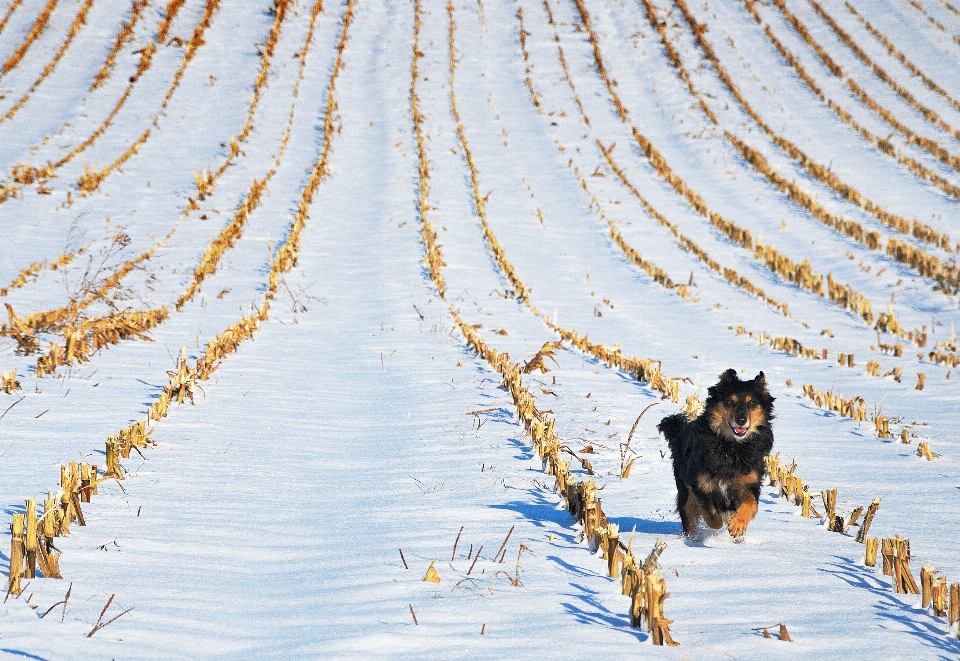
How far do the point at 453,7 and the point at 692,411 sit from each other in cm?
3703

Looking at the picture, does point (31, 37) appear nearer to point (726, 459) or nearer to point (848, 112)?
point (848, 112)

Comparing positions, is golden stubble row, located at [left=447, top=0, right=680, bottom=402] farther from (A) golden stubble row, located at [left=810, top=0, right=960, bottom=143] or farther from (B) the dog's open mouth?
(A) golden stubble row, located at [left=810, top=0, right=960, bottom=143]

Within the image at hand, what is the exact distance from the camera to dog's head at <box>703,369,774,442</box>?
4.72 m

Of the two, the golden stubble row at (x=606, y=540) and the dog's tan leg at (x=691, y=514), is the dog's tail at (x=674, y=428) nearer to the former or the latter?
the dog's tan leg at (x=691, y=514)

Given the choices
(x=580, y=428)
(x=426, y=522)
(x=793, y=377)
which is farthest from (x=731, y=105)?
(x=426, y=522)

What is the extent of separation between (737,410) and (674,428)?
58 centimetres

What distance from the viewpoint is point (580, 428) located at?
7.09 metres

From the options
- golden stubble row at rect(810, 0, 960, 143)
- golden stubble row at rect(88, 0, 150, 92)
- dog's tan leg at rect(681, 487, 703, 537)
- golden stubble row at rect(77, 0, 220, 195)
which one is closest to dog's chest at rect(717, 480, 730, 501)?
dog's tan leg at rect(681, 487, 703, 537)

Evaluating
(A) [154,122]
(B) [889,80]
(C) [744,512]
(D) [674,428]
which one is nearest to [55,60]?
(A) [154,122]

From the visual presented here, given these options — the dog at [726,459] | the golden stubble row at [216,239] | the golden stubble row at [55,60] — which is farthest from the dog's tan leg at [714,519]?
the golden stubble row at [55,60]

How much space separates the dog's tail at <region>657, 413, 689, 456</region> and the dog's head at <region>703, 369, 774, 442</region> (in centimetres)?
33

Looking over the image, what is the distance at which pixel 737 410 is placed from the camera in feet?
15.5

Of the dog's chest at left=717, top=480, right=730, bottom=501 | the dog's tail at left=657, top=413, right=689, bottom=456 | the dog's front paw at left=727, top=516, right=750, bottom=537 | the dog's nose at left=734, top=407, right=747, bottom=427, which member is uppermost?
the dog's nose at left=734, top=407, right=747, bottom=427

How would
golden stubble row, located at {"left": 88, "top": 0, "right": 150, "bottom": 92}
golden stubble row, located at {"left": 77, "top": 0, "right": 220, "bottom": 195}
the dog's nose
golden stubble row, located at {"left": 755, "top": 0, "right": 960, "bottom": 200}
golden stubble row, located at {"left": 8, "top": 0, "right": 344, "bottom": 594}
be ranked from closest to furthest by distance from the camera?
1. golden stubble row, located at {"left": 8, "top": 0, "right": 344, "bottom": 594}
2. the dog's nose
3. golden stubble row, located at {"left": 77, "top": 0, "right": 220, "bottom": 195}
4. golden stubble row, located at {"left": 755, "top": 0, "right": 960, "bottom": 200}
5. golden stubble row, located at {"left": 88, "top": 0, "right": 150, "bottom": 92}
